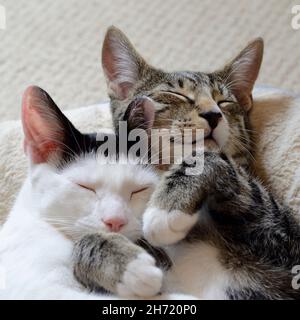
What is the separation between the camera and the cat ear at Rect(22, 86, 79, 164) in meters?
0.99

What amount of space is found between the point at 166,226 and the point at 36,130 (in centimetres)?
32

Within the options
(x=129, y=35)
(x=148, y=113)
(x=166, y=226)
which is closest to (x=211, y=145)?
(x=148, y=113)

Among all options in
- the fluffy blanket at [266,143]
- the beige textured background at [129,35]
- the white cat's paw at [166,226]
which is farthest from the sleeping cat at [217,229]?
the beige textured background at [129,35]

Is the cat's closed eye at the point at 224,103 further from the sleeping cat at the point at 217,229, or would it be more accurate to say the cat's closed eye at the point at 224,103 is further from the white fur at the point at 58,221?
the white fur at the point at 58,221

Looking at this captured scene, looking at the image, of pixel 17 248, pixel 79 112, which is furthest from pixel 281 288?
pixel 79 112

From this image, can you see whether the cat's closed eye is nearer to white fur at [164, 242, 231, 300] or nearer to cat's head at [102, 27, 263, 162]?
cat's head at [102, 27, 263, 162]

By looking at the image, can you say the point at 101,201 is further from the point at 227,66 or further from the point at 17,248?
the point at 227,66

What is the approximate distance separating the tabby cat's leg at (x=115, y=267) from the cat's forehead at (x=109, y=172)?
0.11m

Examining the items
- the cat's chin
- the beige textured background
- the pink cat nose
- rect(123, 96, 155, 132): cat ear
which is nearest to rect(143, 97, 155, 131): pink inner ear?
rect(123, 96, 155, 132): cat ear

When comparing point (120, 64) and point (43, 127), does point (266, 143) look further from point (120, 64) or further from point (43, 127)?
point (43, 127)

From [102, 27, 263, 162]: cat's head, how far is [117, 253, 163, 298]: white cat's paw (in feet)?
1.11

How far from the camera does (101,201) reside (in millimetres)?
950

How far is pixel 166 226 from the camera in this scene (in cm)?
88

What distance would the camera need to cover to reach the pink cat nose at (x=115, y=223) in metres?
0.92
